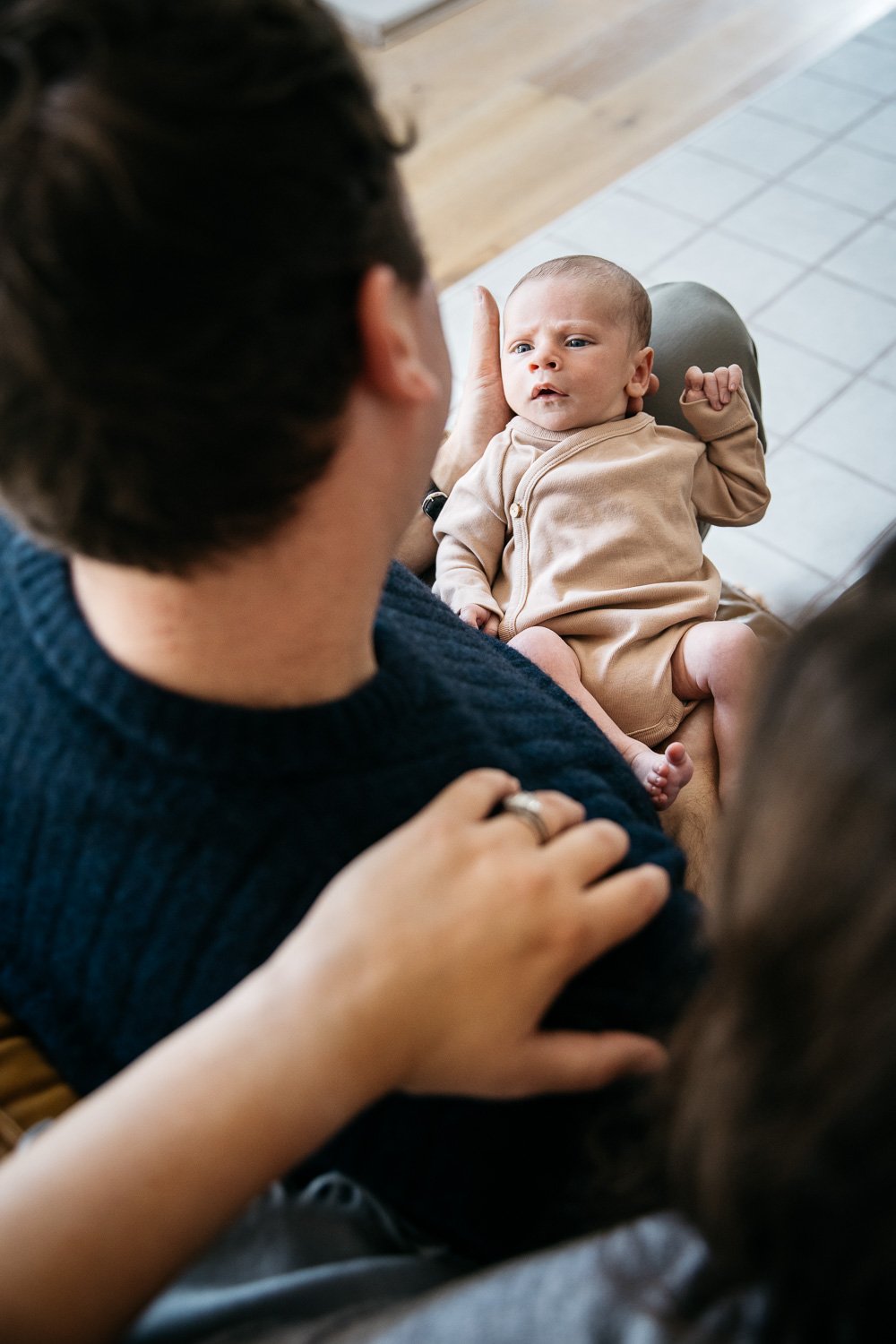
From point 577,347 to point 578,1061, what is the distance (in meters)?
1.13

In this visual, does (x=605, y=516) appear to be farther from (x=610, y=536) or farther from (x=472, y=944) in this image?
(x=472, y=944)

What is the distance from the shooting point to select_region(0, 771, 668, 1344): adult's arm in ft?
1.73

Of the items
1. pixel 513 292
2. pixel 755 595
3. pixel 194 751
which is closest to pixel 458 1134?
pixel 194 751

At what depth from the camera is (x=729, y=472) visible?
5.20 ft

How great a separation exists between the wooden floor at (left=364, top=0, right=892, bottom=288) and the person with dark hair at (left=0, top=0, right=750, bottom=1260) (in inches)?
94.7

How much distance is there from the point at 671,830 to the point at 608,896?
2.07 ft

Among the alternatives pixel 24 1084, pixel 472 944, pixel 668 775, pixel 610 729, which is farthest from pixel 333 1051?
pixel 610 729

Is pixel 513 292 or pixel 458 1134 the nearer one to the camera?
pixel 458 1134

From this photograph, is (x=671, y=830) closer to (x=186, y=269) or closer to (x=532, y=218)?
(x=186, y=269)

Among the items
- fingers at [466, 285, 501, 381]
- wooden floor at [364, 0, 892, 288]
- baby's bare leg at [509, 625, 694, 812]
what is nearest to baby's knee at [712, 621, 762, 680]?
baby's bare leg at [509, 625, 694, 812]

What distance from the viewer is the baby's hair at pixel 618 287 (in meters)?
1.57

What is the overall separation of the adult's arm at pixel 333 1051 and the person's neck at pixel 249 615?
0.44 feet

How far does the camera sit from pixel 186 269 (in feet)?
1.75

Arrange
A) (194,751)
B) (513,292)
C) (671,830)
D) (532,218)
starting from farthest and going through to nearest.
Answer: (532,218)
(513,292)
(671,830)
(194,751)
